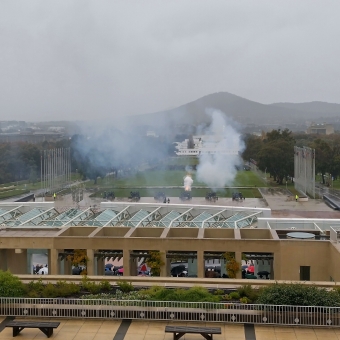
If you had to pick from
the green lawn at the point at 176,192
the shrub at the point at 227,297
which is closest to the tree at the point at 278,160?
the green lawn at the point at 176,192

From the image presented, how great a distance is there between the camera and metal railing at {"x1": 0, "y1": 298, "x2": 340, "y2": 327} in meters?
12.5

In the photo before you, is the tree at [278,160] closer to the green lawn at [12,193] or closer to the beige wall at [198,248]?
the green lawn at [12,193]

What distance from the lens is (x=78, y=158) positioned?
85500mm

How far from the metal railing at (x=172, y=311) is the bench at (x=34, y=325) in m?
1.00

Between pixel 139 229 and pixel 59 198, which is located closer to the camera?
pixel 139 229

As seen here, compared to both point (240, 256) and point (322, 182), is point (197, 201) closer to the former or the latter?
point (322, 182)

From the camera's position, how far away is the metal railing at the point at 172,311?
12.5m

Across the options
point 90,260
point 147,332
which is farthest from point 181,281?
point 90,260

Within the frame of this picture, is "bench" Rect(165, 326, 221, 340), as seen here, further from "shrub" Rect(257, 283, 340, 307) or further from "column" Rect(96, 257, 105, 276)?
"column" Rect(96, 257, 105, 276)

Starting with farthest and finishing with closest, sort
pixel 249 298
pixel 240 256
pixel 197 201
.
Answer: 1. pixel 197 201
2. pixel 240 256
3. pixel 249 298


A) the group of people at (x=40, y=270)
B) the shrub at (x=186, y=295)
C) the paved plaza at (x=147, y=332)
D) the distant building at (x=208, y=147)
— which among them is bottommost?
the group of people at (x=40, y=270)

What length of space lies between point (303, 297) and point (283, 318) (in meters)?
0.67

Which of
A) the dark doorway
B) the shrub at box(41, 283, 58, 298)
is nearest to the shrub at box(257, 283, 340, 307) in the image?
the shrub at box(41, 283, 58, 298)

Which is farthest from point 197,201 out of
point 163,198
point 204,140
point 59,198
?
point 204,140
